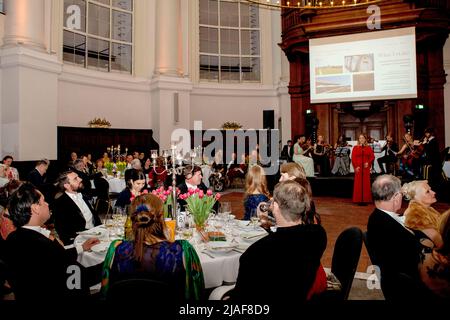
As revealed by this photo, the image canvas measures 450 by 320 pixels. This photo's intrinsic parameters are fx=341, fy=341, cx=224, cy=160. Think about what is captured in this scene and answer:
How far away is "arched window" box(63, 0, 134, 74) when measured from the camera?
10.7 m

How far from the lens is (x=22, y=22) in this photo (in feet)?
27.8

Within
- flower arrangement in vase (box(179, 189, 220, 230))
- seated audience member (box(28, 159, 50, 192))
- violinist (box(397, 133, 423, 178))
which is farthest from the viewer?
violinist (box(397, 133, 423, 178))

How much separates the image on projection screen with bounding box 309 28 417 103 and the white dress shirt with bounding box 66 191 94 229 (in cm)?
996

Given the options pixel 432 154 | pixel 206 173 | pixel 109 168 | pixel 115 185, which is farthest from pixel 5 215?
pixel 432 154

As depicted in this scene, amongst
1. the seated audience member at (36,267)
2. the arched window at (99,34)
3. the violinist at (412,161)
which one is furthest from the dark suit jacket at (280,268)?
the arched window at (99,34)

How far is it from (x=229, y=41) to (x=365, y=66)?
19.0ft

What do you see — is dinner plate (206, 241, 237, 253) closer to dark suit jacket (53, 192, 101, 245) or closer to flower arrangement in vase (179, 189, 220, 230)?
flower arrangement in vase (179, 189, 220, 230)

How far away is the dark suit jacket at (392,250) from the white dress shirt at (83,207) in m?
2.62

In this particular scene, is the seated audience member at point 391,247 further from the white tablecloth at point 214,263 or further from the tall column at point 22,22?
the tall column at point 22,22

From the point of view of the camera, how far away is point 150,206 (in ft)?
6.13

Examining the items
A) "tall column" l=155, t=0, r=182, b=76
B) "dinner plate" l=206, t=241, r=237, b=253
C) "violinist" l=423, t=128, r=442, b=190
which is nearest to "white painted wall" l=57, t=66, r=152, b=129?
"tall column" l=155, t=0, r=182, b=76

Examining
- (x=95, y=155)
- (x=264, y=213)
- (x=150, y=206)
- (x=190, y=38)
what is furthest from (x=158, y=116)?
(x=150, y=206)

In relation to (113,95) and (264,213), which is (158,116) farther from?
(264,213)
